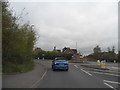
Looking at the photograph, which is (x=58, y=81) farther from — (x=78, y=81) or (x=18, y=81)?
(x=18, y=81)

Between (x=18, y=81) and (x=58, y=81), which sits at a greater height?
(x=18, y=81)

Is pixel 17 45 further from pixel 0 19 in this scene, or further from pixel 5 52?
pixel 0 19

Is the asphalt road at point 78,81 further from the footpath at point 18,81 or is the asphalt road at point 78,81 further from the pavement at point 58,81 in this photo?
the footpath at point 18,81

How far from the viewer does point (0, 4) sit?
1769cm

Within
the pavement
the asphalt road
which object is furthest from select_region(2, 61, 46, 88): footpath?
the asphalt road

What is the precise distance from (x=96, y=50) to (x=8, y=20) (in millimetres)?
81073

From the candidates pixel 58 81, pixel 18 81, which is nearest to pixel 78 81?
pixel 58 81

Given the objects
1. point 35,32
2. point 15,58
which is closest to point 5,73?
point 15,58

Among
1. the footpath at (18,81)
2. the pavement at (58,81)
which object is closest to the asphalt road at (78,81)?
the pavement at (58,81)

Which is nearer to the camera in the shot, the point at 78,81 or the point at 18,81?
the point at 18,81

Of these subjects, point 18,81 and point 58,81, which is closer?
point 18,81

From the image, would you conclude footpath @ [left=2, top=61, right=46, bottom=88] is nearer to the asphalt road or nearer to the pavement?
the pavement

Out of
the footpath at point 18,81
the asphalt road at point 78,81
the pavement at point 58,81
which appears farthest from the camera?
the asphalt road at point 78,81

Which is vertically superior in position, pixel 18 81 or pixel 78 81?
pixel 18 81
